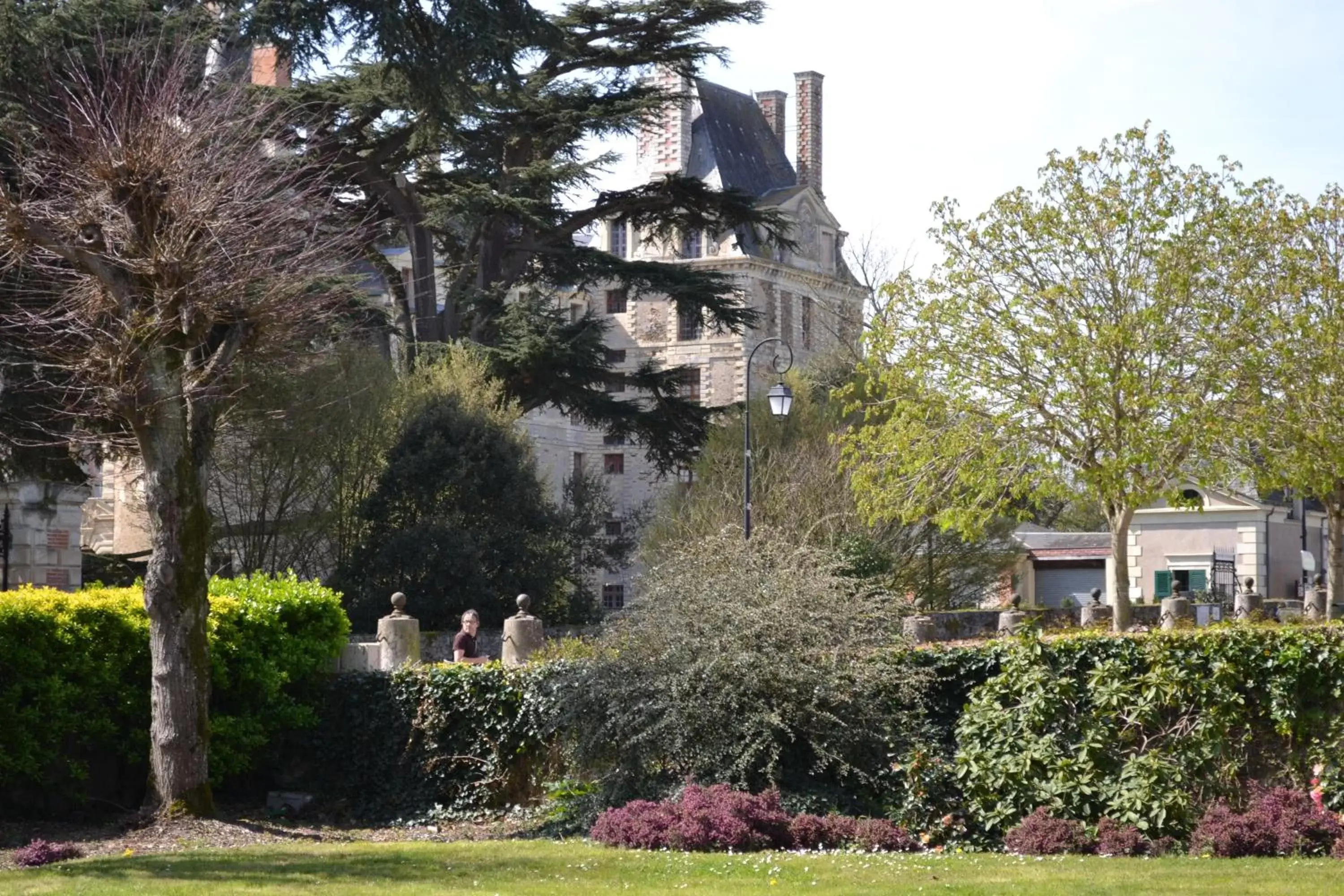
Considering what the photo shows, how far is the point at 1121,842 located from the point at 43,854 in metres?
7.66

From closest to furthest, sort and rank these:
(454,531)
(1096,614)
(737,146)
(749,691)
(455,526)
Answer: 1. (749,691)
2. (454,531)
3. (455,526)
4. (1096,614)
5. (737,146)

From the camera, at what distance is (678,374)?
3472 centimetres

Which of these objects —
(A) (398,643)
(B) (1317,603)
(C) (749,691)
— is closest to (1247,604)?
(B) (1317,603)

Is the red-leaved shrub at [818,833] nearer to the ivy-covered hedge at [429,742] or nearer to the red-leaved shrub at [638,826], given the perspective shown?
the red-leaved shrub at [638,826]

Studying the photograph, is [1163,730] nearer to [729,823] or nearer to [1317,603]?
[729,823]

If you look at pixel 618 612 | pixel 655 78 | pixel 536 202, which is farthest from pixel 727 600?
pixel 655 78

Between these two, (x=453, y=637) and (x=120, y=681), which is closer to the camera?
(x=120, y=681)

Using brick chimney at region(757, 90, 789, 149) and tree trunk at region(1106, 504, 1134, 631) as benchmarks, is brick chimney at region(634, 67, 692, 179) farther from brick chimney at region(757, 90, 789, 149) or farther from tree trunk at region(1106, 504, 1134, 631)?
tree trunk at region(1106, 504, 1134, 631)

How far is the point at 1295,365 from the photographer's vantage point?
29.7 m

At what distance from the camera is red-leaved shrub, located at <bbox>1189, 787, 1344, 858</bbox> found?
12.2 m

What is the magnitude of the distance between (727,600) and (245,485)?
18.9 metres

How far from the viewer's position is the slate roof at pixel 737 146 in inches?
2479

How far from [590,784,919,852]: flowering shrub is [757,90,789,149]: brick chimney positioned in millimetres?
55676

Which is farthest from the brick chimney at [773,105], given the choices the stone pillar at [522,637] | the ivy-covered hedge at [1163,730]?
the ivy-covered hedge at [1163,730]
